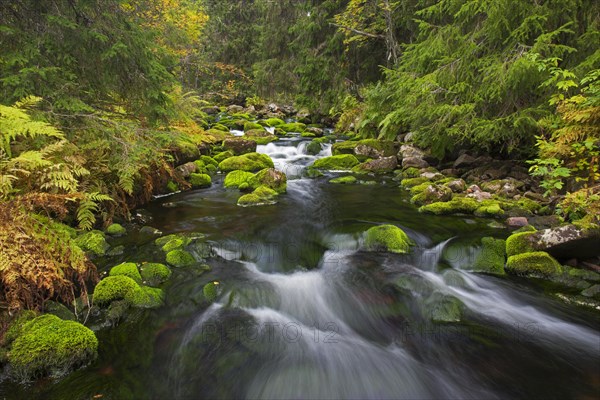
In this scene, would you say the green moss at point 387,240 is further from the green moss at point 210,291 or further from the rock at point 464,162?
the rock at point 464,162

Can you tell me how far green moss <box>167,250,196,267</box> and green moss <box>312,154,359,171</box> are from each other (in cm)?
894

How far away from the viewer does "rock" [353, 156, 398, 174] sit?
12992 mm

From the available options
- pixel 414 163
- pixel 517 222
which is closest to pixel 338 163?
pixel 414 163

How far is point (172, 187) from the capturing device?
32.2ft

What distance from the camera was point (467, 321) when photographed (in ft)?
14.4

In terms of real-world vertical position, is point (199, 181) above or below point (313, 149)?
below

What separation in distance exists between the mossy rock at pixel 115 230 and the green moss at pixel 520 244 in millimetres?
6928

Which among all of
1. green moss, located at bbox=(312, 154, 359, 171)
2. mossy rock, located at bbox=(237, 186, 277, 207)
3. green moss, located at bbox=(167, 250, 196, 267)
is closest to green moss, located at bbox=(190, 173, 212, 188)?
mossy rock, located at bbox=(237, 186, 277, 207)

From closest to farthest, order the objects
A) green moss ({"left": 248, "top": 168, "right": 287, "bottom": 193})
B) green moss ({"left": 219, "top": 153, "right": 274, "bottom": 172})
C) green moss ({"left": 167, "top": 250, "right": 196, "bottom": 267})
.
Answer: green moss ({"left": 167, "top": 250, "right": 196, "bottom": 267}) < green moss ({"left": 248, "top": 168, "right": 287, "bottom": 193}) < green moss ({"left": 219, "top": 153, "right": 274, "bottom": 172})

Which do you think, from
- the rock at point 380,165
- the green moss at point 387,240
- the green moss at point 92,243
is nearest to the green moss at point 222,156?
the rock at point 380,165

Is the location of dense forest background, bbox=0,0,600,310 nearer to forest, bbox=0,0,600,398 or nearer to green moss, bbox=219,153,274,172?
forest, bbox=0,0,600,398

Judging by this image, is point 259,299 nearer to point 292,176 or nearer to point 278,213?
point 278,213

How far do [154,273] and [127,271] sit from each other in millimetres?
374

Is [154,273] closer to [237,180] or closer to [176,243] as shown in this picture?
[176,243]
